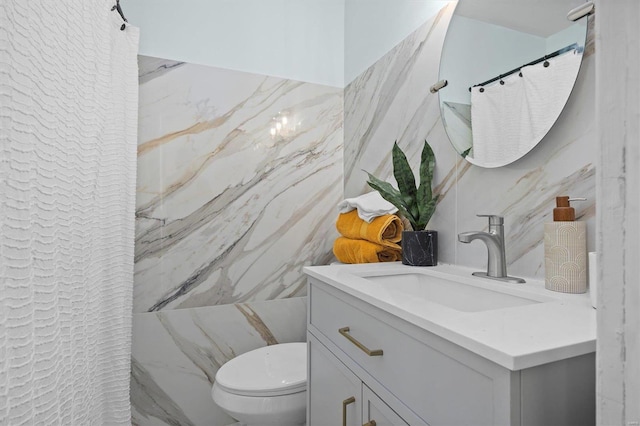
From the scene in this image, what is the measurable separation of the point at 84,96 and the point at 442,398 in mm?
989

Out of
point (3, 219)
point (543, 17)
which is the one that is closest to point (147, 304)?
point (3, 219)

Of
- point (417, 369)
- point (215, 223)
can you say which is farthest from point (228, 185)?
point (417, 369)

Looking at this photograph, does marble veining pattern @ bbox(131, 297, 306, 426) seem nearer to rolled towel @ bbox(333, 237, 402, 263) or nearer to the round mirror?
rolled towel @ bbox(333, 237, 402, 263)

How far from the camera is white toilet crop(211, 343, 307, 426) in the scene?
117 cm

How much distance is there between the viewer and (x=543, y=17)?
2.83 ft

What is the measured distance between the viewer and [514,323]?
20.6 inches

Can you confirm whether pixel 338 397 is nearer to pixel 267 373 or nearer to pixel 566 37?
pixel 267 373

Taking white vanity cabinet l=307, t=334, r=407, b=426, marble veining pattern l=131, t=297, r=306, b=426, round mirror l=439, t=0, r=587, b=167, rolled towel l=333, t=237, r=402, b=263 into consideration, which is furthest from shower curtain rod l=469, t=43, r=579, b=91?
marble veining pattern l=131, t=297, r=306, b=426

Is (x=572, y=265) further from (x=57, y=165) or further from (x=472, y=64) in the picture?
(x=57, y=165)

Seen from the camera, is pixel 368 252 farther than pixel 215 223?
No

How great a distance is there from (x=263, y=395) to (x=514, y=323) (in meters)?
0.95

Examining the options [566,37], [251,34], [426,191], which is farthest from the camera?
[251,34]

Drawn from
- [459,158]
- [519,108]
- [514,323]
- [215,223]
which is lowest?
[514,323]

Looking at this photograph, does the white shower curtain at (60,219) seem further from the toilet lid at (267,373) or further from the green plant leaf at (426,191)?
the green plant leaf at (426,191)
